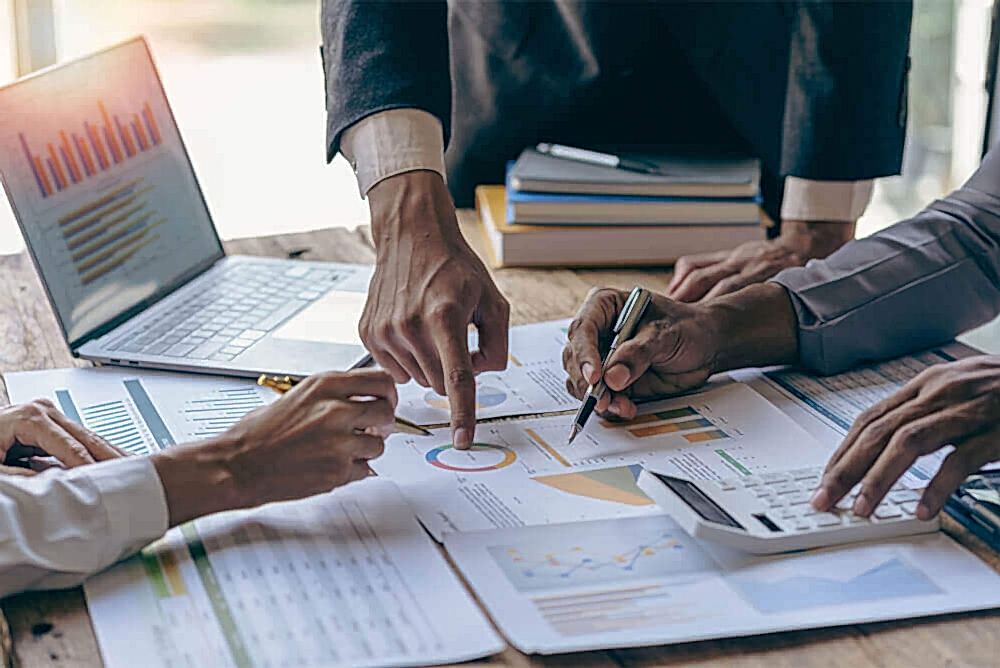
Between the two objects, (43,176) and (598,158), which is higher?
(43,176)

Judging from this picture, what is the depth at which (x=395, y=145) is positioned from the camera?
4.71ft

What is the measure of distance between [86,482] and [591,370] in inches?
19.1

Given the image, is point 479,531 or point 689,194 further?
point 689,194

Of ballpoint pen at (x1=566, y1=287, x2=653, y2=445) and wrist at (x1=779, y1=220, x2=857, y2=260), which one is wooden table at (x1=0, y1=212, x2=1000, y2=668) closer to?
Result: ballpoint pen at (x1=566, y1=287, x2=653, y2=445)

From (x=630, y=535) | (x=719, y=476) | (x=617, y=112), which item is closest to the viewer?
(x=630, y=535)

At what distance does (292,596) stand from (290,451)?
16cm

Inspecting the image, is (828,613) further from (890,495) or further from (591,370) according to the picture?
(591,370)

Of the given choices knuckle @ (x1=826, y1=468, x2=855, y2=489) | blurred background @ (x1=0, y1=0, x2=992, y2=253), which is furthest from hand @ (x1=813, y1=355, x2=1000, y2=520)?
blurred background @ (x1=0, y1=0, x2=992, y2=253)

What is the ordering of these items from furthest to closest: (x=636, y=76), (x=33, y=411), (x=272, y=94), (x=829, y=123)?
(x=272, y=94)
(x=636, y=76)
(x=829, y=123)
(x=33, y=411)

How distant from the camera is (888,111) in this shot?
5.44 feet

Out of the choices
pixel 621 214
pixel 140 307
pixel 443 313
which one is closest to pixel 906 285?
pixel 621 214

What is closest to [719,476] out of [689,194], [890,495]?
[890,495]

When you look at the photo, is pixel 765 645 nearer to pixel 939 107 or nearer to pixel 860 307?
pixel 860 307

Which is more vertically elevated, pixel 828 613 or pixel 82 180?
pixel 82 180
